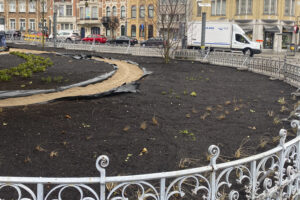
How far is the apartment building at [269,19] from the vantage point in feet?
159

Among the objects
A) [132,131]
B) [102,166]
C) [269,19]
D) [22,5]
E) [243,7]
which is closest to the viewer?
[102,166]

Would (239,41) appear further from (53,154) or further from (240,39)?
(53,154)

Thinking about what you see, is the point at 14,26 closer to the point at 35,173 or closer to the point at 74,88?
the point at 74,88

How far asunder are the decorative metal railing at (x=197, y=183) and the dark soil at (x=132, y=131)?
0.51 metres

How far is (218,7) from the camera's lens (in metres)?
51.9

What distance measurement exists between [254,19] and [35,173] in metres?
47.1

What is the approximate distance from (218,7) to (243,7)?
3.49 m

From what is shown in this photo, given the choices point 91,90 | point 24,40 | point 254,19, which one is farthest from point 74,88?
point 254,19

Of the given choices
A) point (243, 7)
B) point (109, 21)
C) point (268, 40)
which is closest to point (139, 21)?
point (109, 21)

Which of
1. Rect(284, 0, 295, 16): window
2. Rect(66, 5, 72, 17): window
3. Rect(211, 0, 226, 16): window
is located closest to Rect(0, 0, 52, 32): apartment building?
Rect(66, 5, 72, 17): window

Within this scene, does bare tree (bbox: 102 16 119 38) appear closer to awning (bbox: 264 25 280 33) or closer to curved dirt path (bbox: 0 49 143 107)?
awning (bbox: 264 25 280 33)

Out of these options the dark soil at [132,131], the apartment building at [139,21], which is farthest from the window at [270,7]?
the dark soil at [132,131]

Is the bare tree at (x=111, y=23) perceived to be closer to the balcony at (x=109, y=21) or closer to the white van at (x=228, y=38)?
the balcony at (x=109, y=21)

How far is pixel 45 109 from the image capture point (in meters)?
8.51
